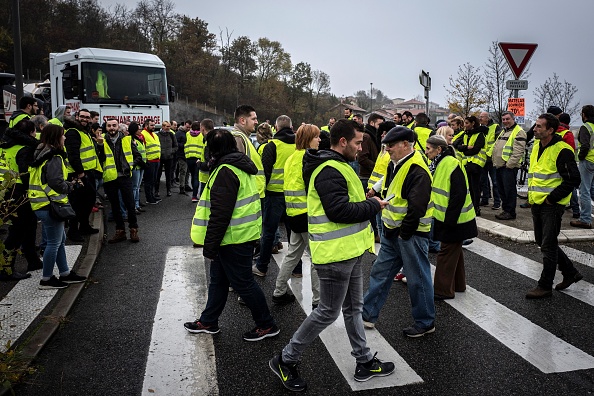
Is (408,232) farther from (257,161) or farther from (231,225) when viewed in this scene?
(257,161)

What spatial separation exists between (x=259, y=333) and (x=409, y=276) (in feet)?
4.95

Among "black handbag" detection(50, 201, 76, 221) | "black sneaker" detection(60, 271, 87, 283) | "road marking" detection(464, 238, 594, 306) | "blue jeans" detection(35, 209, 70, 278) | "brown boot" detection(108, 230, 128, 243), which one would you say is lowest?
"road marking" detection(464, 238, 594, 306)

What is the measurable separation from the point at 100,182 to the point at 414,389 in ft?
29.3

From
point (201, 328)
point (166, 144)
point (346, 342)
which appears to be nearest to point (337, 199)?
point (346, 342)

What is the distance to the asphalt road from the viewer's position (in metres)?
3.72

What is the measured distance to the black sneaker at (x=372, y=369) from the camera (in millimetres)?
3787

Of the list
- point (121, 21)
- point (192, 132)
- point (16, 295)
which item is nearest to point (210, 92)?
point (121, 21)

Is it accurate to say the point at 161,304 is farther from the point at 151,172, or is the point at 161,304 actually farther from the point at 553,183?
the point at 151,172

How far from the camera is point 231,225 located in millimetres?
4242

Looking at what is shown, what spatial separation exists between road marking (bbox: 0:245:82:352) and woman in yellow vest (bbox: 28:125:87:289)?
200 mm

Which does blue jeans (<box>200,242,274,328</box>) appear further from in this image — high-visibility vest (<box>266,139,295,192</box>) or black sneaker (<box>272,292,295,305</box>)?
high-visibility vest (<box>266,139,295,192</box>)

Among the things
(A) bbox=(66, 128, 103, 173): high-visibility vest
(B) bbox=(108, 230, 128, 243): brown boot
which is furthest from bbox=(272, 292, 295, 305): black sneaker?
(A) bbox=(66, 128, 103, 173): high-visibility vest

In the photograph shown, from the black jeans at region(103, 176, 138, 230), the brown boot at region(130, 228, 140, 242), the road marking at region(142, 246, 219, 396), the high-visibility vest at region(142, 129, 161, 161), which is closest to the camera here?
the road marking at region(142, 246, 219, 396)

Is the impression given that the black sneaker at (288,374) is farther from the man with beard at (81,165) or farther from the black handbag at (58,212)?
the man with beard at (81,165)
